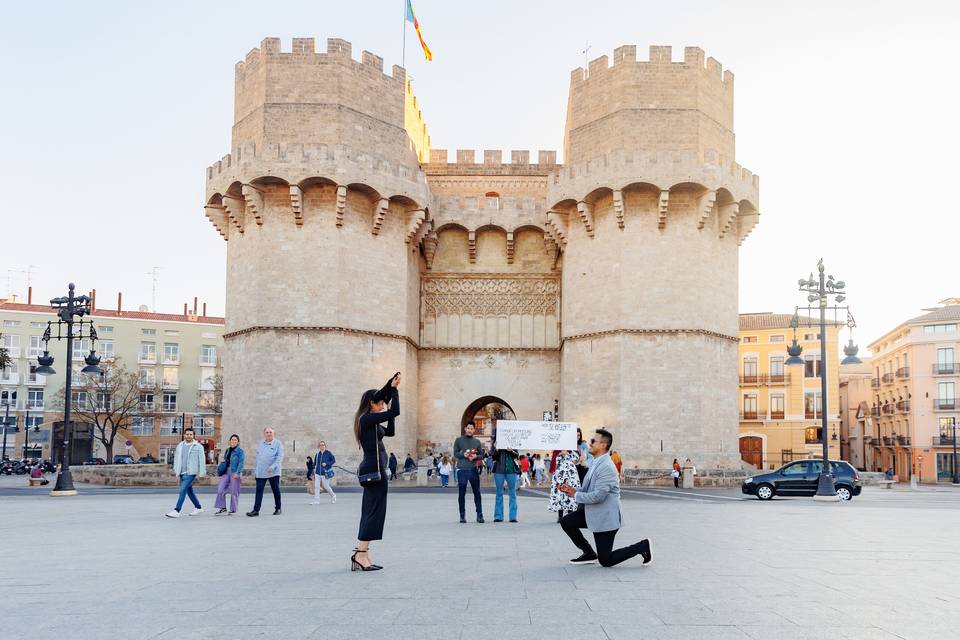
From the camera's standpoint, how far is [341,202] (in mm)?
29828

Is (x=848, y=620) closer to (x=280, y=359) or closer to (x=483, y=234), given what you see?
(x=280, y=359)

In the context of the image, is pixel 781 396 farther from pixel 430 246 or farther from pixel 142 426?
pixel 142 426

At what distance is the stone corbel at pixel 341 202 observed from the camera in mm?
29578

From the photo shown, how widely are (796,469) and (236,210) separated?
20.1 metres

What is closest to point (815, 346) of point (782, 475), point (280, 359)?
point (782, 475)

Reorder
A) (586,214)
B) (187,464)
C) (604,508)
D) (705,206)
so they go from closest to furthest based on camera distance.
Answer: (604,508) → (187,464) → (705,206) → (586,214)

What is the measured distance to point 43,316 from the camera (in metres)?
61.0

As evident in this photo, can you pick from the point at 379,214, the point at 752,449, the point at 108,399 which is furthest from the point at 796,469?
the point at 108,399

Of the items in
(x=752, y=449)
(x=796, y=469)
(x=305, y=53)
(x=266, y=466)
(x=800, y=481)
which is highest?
(x=305, y=53)

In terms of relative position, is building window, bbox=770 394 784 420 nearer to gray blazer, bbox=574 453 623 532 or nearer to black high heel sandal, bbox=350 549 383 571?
gray blazer, bbox=574 453 623 532

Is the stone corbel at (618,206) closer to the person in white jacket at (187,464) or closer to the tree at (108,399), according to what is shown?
the person in white jacket at (187,464)

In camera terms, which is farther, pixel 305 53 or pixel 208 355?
pixel 208 355

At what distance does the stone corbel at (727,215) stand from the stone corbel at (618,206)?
3.81 metres

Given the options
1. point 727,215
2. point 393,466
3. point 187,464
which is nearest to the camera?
point 187,464
